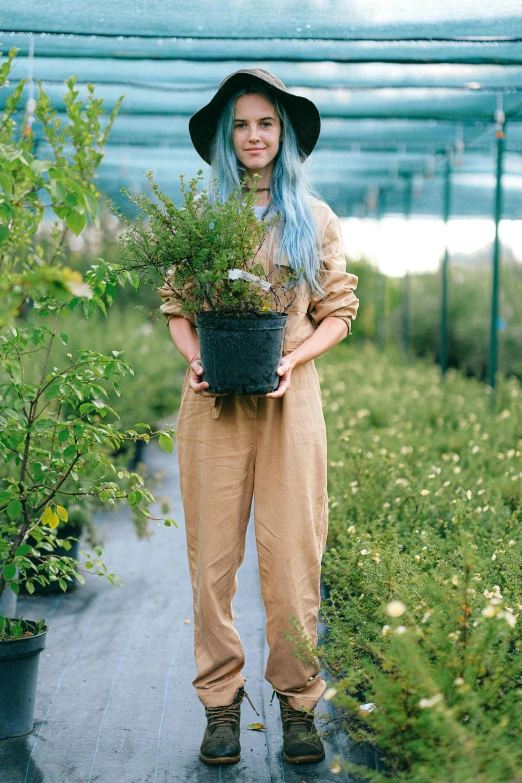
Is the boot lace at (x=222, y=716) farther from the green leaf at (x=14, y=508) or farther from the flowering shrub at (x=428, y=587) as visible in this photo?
the green leaf at (x=14, y=508)

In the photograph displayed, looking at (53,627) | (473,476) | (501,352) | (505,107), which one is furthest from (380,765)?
(501,352)

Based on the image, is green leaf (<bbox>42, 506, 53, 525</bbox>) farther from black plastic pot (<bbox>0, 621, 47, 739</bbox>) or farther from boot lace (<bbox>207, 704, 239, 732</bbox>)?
boot lace (<bbox>207, 704, 239, 732</bbox>)

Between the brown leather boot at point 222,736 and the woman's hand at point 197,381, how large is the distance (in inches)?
35.3

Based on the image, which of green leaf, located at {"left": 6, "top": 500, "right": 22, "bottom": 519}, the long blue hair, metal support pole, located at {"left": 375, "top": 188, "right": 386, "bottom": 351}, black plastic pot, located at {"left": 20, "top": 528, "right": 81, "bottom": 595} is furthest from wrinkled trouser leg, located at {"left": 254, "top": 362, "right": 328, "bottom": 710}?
metal support pole, located at {"left": 375, "top": 188, "right": 386, "bottom": 351}

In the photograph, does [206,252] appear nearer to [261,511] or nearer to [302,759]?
[261,511]

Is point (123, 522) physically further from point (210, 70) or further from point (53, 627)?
point (210, 70)

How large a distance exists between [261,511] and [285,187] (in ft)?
3.02

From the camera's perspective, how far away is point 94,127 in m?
2.62

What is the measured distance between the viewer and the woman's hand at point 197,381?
7.70ft

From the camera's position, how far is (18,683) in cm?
259

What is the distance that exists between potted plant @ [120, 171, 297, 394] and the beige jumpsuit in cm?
15

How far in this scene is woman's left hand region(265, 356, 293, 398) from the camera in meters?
2.32

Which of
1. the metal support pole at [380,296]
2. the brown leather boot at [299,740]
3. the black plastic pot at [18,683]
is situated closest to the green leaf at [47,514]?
the black plastic pot at [18,683]

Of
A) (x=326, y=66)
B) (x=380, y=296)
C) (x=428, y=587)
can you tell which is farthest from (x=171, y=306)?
(x=380, y=296)
